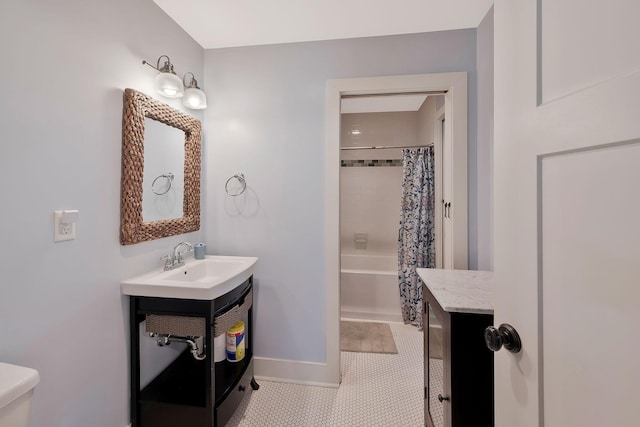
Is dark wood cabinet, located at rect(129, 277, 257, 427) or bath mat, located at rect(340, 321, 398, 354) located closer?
dark wood cabinet, located at rect(129, 277, 257, 427)

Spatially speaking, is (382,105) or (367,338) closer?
(367,338)

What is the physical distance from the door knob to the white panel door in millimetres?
21

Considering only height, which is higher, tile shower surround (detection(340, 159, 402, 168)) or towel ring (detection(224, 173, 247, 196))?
tile shower surround (detection(340, 159, 402, 168))

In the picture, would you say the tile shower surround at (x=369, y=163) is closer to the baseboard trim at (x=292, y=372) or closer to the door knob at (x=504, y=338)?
the baseboard trim at (x=292, y=372)

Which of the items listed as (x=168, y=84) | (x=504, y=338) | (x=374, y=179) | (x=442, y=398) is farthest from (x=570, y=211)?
(x=374, y=179)

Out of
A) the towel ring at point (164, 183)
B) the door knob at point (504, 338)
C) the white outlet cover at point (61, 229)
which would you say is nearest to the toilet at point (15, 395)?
the white outlet cover at point (61, 229)

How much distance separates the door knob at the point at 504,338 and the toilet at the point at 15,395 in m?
1.23

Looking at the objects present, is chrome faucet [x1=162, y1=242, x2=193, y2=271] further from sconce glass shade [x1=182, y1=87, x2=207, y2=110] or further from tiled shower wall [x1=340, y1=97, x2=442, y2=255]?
tiled shower wall [x1=340, y1=97, x2=442, y2=255]

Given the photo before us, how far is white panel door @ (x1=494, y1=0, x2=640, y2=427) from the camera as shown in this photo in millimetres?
425

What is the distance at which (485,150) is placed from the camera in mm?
1757

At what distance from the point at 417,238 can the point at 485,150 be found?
4.32 ft

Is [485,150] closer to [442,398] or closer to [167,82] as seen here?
[442,398]

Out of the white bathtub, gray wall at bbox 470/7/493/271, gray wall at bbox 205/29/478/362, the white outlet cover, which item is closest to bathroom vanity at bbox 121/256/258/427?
the white outlet cover

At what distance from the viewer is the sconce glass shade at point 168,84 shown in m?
1.54
